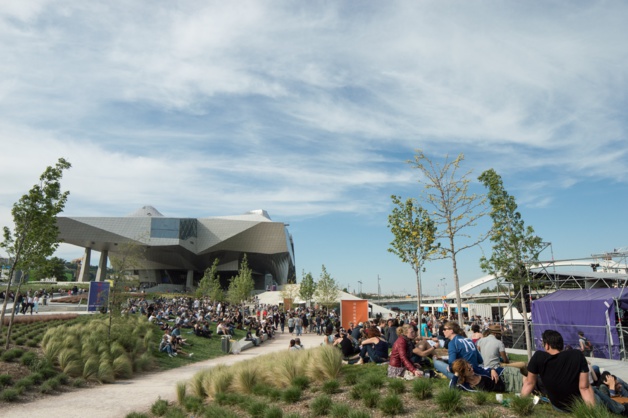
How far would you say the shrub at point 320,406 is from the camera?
6.76 metres

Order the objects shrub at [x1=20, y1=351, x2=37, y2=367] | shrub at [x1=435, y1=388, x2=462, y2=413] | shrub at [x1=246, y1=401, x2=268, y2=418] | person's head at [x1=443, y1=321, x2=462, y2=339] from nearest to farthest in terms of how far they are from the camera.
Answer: shrub at [x1=435, y1=388, x2=462, y2=413], shrub at [x1=246, y1=401, x2=268, y2=418], person's head at [x1=443, y1=321, x2=462, y2=339], shrub at [x1=20, y1=351, x2=37, y2=367]

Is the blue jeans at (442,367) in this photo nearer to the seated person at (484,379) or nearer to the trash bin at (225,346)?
the seated person at (484,379)

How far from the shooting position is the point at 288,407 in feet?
24.1

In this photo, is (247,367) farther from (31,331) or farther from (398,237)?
(31,331)

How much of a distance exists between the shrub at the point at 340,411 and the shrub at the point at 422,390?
1.07m

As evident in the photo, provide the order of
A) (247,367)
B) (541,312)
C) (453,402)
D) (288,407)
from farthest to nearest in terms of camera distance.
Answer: (541,312)
(247,367)
(288,407)
(453,402)

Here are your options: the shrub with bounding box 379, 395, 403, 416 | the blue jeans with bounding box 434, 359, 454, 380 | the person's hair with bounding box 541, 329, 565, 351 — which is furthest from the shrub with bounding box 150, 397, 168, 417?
the person's hair with bounding box 541, 329, 565, 351

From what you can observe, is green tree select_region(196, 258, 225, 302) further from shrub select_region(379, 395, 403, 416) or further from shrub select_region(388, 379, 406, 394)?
shrub select_region(379, 395, 403, 416)

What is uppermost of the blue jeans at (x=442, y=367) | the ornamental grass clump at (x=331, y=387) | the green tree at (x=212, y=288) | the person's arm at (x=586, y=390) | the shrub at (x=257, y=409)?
the green tree at (x=212, y=288)

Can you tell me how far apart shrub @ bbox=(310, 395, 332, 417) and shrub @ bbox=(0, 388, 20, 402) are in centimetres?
760

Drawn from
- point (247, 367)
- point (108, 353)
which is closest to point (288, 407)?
point (247, 367)

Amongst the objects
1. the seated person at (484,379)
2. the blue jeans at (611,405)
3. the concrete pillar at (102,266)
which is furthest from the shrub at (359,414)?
the concrete pillar at (102,266)

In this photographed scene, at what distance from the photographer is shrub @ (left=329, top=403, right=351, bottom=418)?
6.36m

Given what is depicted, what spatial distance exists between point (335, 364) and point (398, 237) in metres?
11.8
